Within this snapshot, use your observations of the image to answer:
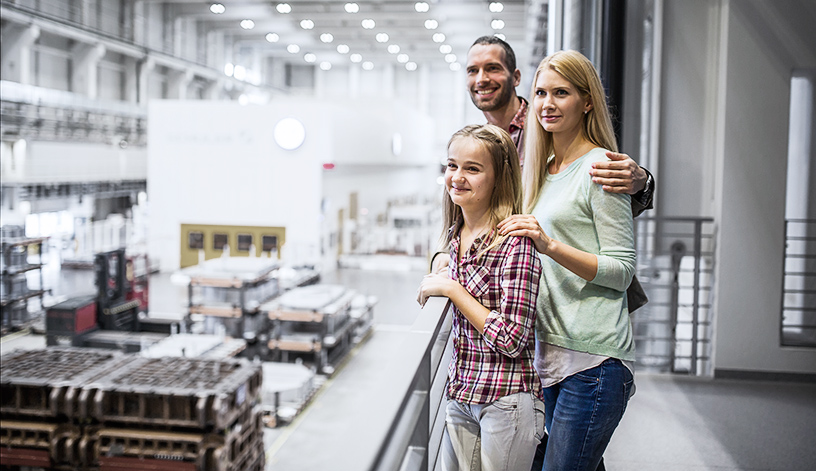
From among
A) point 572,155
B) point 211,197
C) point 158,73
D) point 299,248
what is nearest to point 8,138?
point 211,197

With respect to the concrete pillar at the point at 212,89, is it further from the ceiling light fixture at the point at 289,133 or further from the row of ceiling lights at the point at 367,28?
the ceiling light fixture at the point at 289,133

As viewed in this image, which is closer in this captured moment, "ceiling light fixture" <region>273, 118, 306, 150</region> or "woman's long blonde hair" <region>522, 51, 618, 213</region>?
"woman's long blonde hair" <region>522, 51, 618, 213</region>

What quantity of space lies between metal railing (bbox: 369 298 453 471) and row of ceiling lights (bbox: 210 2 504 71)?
21436mm

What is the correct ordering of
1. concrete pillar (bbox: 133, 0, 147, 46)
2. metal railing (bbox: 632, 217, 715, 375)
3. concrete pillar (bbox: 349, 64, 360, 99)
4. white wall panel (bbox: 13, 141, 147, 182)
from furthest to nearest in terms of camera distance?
1. concrete pillar (bbox: 349, 64, 360, 99)
2. concrete pillar (bbox: 133, 0, 147, 46)
3. white wall panel (bbox: 13, 141, 147, 182)
4. metal railing (bbox: 632, 217, 715, 375)

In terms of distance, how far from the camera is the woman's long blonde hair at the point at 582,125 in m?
1.83

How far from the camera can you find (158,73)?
26.4 metres

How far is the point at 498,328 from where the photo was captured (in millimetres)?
1696

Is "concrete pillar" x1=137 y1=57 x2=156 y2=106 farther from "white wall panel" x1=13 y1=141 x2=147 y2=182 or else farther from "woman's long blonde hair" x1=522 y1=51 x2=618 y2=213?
"woman's long blonde hair" x1=522 y1=51 x2=618 y2=213

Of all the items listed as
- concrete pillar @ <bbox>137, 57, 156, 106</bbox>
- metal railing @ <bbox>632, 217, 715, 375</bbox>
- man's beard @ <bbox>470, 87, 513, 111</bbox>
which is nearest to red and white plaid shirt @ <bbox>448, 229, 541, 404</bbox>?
man's beard @ <bbox>470, 87, 513, 111</bbox>

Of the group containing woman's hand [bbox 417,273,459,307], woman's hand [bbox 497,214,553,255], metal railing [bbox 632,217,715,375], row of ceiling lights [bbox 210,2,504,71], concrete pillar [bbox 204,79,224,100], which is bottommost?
metal railing [bbox 632,217,715,375]

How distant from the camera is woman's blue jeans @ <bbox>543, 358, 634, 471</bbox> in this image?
6.02ft

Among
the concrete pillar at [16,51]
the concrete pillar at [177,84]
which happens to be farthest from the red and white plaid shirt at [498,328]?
the concrete pillar at [177,84]

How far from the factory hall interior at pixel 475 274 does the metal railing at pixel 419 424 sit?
0.4 inches

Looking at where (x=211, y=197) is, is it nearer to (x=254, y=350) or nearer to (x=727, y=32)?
(x=254, y=350)
